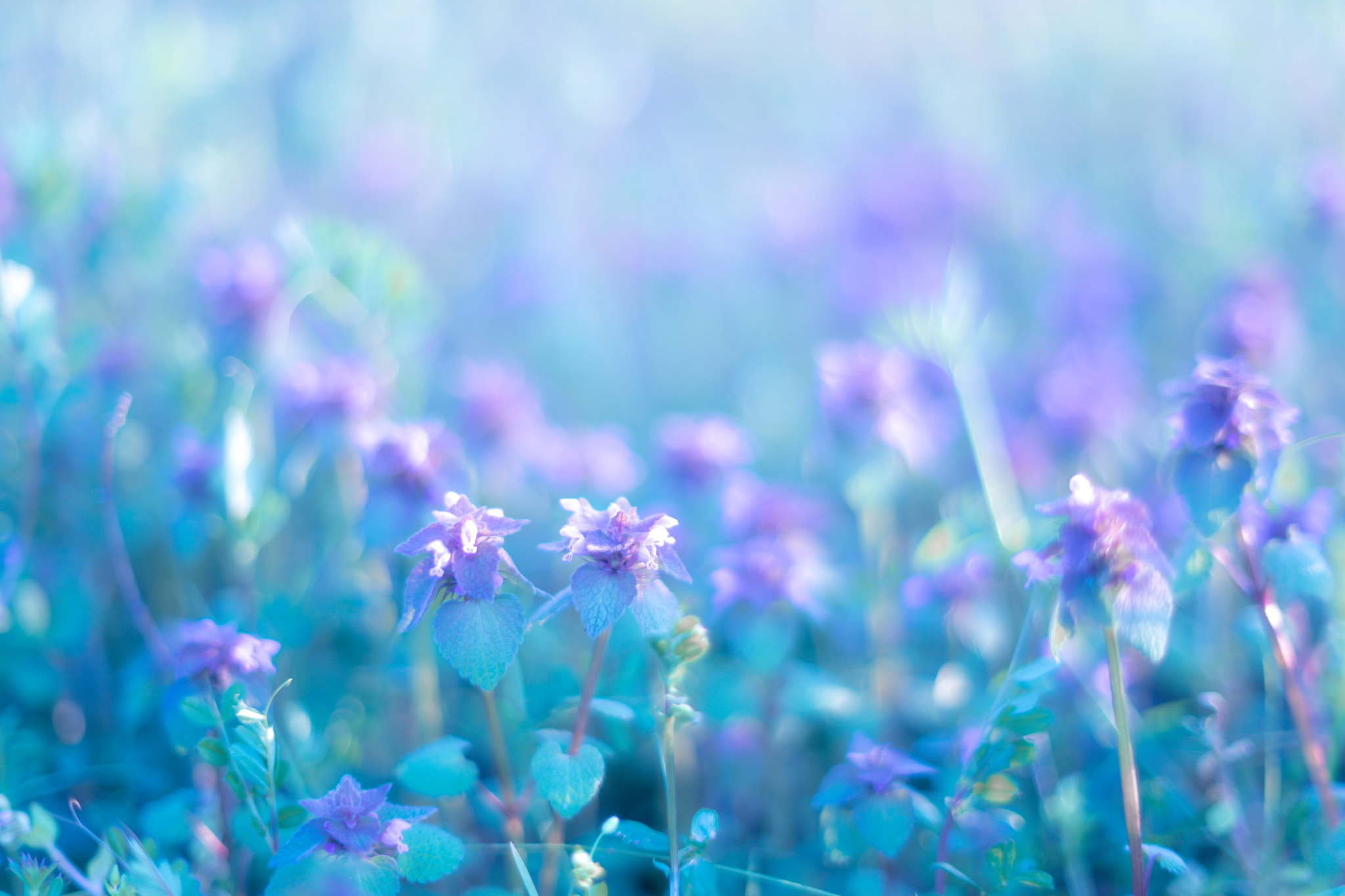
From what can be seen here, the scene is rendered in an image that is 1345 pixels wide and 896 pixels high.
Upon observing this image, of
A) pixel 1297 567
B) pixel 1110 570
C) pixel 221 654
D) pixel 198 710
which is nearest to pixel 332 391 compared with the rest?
pixel 221 654

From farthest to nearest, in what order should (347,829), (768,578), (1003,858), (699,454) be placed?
(699,454), (768,578), (1003,858), (347,829)

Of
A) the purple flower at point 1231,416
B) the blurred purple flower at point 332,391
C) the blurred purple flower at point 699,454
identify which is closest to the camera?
the purple flower at point 1231,416

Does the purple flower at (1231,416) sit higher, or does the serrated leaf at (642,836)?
the purple flower at (1231,416)

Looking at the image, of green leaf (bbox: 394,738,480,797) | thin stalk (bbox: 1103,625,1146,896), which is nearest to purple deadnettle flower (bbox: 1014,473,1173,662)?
thin stalk (bbox: 1103,625,1146,896)

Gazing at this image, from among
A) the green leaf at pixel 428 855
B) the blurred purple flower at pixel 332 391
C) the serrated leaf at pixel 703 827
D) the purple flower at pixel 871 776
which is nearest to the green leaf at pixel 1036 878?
the purple flower at pixel 871 776

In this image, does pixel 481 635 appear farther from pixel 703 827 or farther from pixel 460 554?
pixel 703 827

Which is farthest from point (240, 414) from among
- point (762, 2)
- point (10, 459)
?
point (762, 2)

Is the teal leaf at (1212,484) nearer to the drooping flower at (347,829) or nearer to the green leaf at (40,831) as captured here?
the drooping flower at (347,829)
